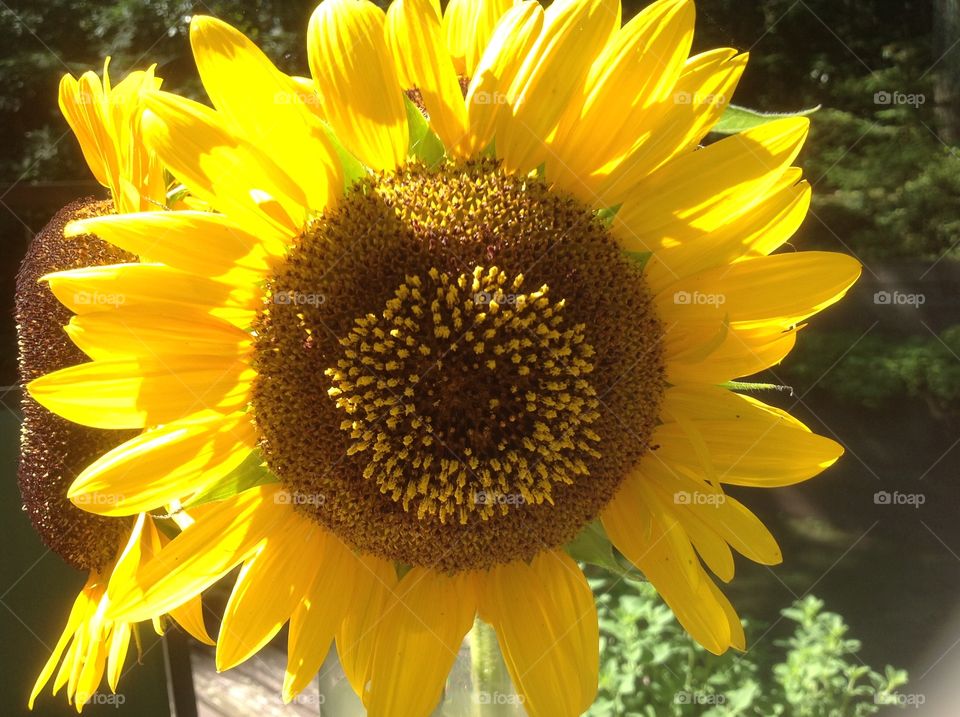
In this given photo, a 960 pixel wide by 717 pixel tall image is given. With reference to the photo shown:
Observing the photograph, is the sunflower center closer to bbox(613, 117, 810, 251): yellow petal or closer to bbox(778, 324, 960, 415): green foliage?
bbox(613, 117, 810, 251): yellow petal

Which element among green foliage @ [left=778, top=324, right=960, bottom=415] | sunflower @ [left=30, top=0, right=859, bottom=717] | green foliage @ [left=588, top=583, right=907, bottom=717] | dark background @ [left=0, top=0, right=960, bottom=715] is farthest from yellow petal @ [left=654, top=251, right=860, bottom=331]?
green foliage @ [left=778, top=324, right=960, bottom=415]

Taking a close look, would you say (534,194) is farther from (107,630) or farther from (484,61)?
(107,630)

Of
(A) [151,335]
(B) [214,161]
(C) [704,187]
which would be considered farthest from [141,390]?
(C) [704,187]

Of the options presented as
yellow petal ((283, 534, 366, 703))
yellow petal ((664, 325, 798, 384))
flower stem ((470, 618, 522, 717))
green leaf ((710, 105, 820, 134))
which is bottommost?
flower stem ((470, 618, 522, 717))

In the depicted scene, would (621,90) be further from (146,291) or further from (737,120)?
(146,291)

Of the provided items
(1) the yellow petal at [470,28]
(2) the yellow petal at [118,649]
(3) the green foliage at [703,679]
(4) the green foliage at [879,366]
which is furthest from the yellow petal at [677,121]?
(4) the green foliage at [879,366]

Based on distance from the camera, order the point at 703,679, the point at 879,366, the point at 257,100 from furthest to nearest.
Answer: the point at 879,366 → the point at 703,679 → the point at 257,100

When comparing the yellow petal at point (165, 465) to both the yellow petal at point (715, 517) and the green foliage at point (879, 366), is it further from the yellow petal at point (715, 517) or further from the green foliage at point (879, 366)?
the green foliage at point (879, 366)
